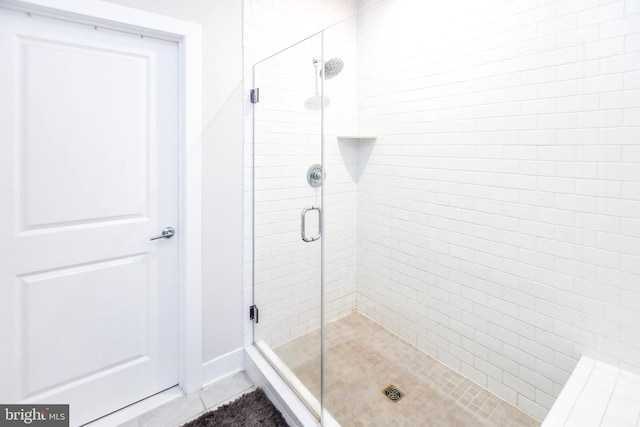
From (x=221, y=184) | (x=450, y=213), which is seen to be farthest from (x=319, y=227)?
(x=450, y=213)

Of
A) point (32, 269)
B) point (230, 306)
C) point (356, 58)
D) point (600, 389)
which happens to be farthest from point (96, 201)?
point (600, 389)

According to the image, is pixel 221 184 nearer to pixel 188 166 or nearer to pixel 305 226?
pixel 188 166

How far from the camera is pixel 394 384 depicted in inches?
72.9

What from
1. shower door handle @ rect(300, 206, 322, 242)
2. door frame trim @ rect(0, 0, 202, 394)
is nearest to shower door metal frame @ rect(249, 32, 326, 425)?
shower door handle @ rect(300, 206, 322, 242)

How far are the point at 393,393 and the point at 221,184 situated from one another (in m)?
1.55

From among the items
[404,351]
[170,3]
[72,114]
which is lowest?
[404,351]

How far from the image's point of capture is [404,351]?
217 centimetres

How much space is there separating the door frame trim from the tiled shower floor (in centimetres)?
51

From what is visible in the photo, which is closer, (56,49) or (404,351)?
(56,49)

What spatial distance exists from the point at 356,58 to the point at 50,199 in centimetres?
215

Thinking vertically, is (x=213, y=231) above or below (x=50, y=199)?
below

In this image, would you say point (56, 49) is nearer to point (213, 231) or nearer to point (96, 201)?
point (96, 201)

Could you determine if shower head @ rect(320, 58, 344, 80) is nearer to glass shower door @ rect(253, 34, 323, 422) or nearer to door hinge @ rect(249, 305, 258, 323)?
glass shower door @ rect(253, 34, 323, 422)

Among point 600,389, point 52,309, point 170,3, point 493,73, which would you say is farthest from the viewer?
point 493,73
